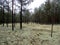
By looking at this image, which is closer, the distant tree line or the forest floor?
the forest floor

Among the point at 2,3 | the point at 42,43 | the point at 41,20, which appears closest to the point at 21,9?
the point at 2,3

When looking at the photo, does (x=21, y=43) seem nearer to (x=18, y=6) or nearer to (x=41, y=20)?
(x=18, y=6)

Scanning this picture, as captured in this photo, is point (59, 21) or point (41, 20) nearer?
point (59, 21)

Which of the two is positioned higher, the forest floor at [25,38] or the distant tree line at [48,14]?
the distant tree line at [48,14]

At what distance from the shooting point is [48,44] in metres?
16.2

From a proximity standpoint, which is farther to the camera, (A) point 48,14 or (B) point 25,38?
(A) point 48,14

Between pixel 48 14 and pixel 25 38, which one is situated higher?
pixel 48 14

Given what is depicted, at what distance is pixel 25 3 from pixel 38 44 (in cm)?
1538

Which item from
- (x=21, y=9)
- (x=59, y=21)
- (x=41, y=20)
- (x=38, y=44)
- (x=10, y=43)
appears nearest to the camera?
(x=10, y=43)

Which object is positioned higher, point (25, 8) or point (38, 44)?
point (25, 8)

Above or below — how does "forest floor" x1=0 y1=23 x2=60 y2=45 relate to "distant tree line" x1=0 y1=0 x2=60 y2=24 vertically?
below

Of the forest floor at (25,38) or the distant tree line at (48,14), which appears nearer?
the forest floor at (25,38)

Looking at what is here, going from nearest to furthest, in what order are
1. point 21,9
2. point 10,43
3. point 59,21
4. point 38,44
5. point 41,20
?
point 10,43 → point 38,44 → point 21,9 → point 59,21 → point 41,20

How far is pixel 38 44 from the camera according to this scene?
15734 mm
